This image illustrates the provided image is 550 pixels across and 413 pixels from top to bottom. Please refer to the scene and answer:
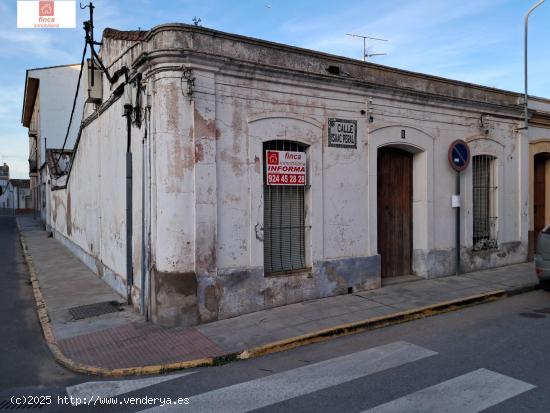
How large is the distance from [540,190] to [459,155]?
15.0ft

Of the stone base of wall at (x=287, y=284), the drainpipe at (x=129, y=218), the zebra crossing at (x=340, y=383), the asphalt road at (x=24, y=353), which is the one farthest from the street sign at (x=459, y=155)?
the asphalt road at (x=24, y=353)

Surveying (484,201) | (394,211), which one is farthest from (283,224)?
(484,201)

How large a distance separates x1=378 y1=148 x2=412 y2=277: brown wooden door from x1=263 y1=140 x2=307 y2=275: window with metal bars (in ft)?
6.93

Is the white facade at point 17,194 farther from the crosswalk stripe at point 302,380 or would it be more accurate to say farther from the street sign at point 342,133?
the crosswalk stripe at point 302,380

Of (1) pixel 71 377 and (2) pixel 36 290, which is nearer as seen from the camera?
(1) pixel 71 377

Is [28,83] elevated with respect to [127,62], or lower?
elevated

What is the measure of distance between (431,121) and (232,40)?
490 centimetres

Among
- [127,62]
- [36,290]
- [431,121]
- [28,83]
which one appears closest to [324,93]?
[431,121]

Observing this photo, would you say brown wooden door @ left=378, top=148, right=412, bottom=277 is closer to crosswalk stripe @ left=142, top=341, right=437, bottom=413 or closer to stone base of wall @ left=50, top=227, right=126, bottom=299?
crosswalk stripe @ left=142, top=341, right=437, bottom=413

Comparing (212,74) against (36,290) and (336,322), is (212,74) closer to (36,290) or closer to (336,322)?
(336,322)

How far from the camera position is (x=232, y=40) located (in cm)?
747

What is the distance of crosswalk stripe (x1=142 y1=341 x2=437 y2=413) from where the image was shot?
4422 mm

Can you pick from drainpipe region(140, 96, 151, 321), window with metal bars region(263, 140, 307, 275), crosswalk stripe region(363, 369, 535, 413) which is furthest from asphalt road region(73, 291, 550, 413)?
drainpipe region(140, 96, 151, 321)

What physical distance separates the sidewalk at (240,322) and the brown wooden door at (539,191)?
3263 millimetres
